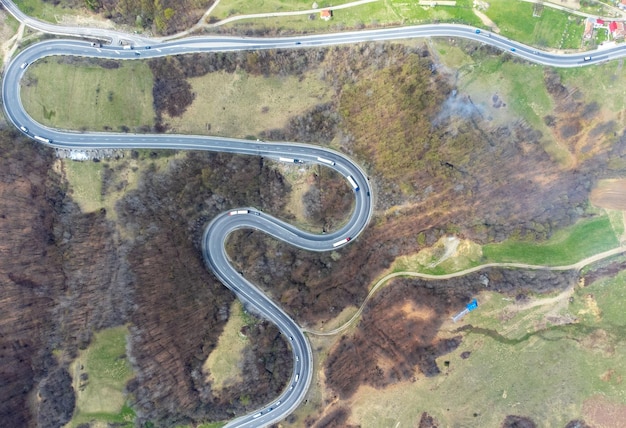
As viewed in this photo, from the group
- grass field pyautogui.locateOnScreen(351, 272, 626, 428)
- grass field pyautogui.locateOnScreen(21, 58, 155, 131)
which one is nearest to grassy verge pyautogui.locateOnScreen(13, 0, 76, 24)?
grass field pyautogui.locateOnScreen(21, 58, 155, 131)

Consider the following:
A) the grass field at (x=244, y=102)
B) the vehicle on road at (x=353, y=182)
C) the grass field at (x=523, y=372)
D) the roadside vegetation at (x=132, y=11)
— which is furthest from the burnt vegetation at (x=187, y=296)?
the roadside vegetation at (x=132, y=11)

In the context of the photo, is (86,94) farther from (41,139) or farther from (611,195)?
(611,195)

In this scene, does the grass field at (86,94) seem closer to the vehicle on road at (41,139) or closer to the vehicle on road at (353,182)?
the vehicle on road at (41,139)

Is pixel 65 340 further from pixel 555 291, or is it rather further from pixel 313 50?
pixel 555 291

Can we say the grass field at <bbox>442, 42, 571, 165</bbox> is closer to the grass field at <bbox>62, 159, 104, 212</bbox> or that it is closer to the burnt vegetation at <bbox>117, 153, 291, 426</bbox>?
the burnt vegetation at <bbox>117, 153, 291, 426</bbox>

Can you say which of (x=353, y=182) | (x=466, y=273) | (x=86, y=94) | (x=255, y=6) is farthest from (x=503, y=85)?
(x=86, y=94)

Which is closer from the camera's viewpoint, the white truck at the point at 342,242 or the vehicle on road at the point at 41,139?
the vehicle on road at the point at 41,139

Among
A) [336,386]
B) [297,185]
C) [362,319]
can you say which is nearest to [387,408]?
[336,386]
